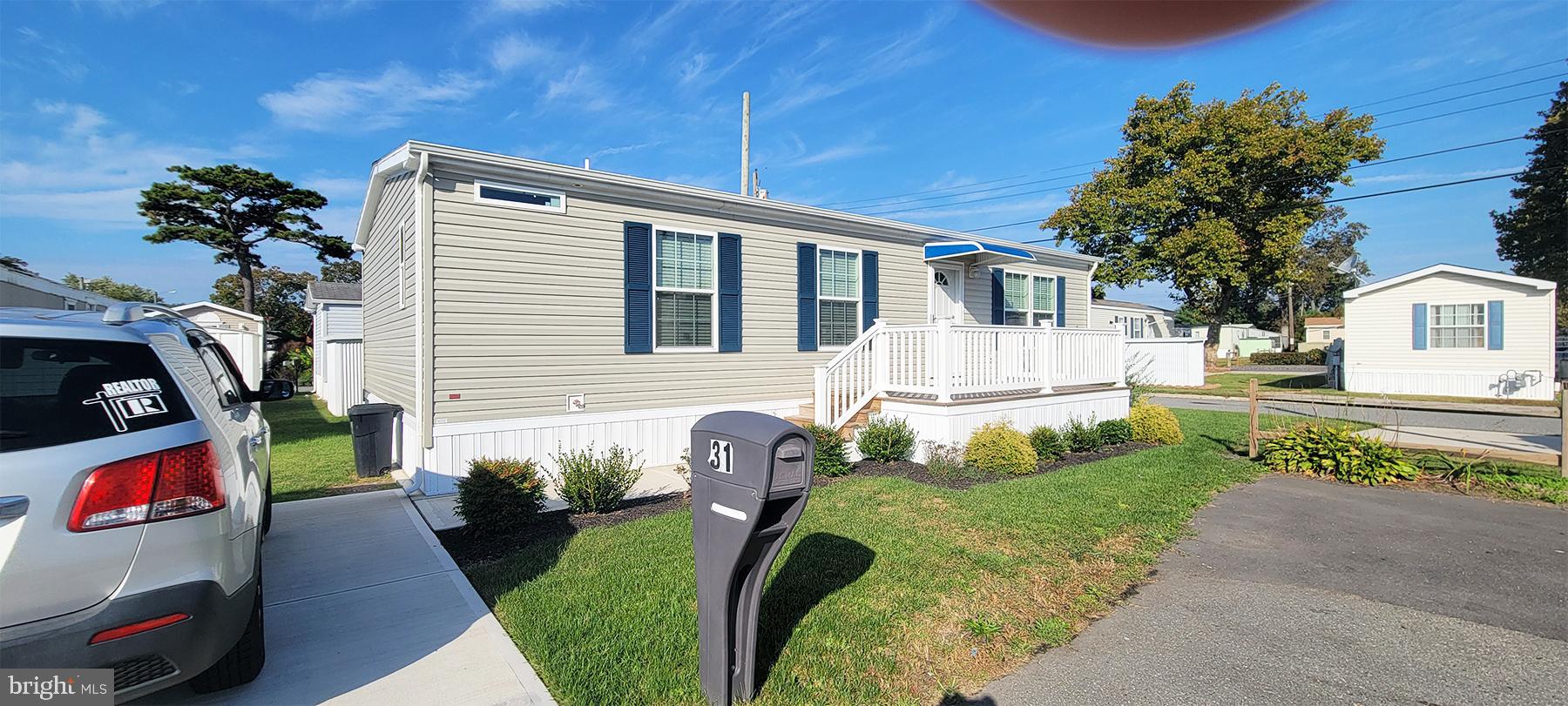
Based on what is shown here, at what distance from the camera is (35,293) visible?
33.1 ft

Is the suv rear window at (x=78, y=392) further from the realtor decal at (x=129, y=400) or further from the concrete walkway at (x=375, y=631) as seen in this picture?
the concrete walkway at (x=375, y=631)

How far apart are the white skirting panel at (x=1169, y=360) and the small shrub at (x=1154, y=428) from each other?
1422 cm

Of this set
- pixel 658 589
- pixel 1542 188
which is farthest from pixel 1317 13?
pixel 1542 188

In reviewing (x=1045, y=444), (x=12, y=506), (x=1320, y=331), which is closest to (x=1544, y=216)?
(x=1320, y=331)

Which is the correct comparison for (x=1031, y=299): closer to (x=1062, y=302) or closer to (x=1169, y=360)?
(x=1062, y=302)

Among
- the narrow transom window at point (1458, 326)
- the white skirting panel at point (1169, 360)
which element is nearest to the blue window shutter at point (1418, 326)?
the narrow transom window at point (1458, 326)

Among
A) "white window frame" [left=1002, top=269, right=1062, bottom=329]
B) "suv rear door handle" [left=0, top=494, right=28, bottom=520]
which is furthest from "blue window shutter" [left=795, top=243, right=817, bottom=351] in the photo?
"suv rear door handle" [left=0, top=494, right=28, bottom=520]

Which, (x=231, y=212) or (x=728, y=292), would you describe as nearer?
(x=728, y=292)

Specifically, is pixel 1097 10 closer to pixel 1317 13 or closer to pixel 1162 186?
pixel 1317 13

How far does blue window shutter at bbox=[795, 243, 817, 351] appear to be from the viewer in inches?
367

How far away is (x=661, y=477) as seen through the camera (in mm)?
7559

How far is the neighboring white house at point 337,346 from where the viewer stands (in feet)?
44.5

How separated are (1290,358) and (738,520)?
4257 cm

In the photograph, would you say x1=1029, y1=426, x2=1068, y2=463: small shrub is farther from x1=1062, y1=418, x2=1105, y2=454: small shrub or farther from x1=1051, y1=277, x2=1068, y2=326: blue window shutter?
x1=1051, y1=277, x2=1068, y2=326: blue window shutter
